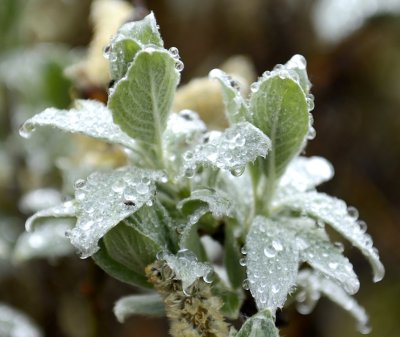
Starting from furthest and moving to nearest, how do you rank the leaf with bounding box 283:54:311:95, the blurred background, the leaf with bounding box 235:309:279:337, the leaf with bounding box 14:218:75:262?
1. the blurred background
2. the leaf with bounding box 14:218:75:262
3. the leaf with bounding box 283:54:311:95
4. the leaf with bounding box 235:309:279:337

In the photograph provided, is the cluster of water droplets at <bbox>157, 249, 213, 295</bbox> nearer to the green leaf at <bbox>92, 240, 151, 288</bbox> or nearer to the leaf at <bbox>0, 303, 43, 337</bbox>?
the green leaf at <bbox>92, 240, 151, 288</bbox>

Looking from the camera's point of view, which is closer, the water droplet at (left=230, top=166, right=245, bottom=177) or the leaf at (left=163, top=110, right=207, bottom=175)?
the water droplet at (left=230, top=166, right=245, bottom=177)

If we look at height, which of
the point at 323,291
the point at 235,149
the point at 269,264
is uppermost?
the point at 235,149

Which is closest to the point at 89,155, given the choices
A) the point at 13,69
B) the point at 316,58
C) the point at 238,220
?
the point at 13,69

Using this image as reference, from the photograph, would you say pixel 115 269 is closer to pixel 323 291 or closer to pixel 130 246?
pixel 130 246

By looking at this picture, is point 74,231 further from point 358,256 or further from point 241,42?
point 241,42

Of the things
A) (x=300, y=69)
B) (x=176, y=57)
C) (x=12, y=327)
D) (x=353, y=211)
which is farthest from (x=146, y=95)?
(x=12, y=327)

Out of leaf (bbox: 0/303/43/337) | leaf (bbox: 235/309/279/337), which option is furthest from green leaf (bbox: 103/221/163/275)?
leaf (bbox: 0/303/43/337)
